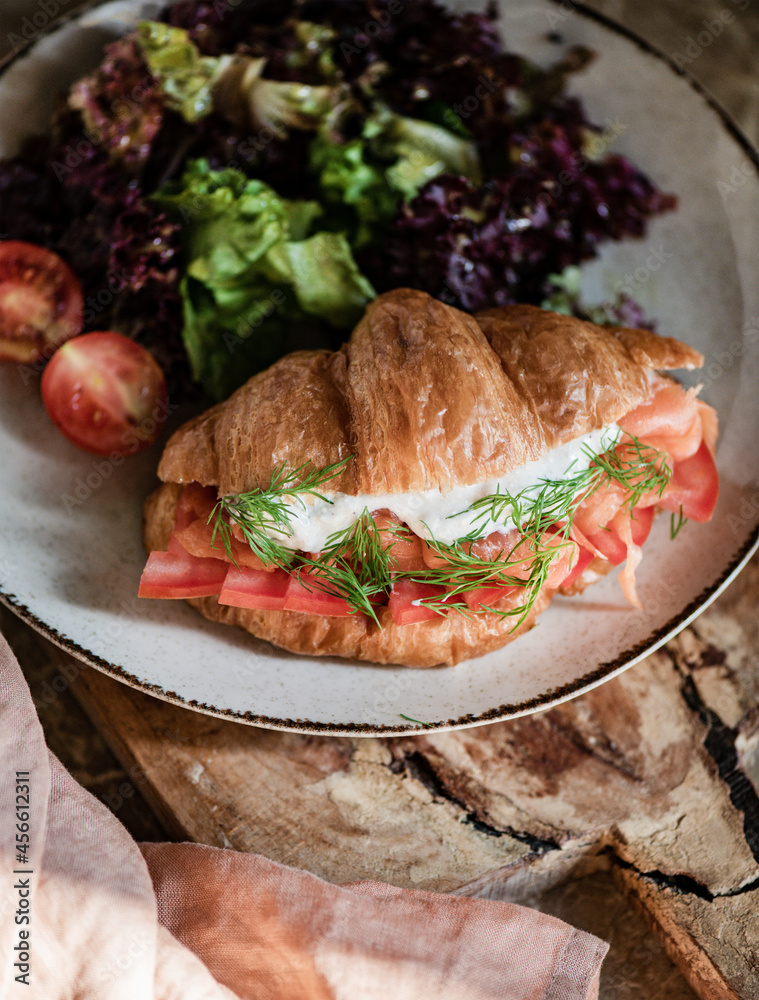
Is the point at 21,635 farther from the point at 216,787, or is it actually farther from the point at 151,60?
the point at 151,60

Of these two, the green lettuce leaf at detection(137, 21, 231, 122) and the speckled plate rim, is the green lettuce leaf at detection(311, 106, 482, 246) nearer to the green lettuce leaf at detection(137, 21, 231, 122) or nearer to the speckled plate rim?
the green lettuce leaf at detection(137, 21, 231, 122)

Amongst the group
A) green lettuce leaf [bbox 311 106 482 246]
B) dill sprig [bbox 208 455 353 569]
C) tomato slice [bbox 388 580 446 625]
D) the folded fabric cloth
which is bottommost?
the folded fabric cloth

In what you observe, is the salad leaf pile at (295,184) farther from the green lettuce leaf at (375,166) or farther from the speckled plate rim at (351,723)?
the speckled plate rim at (351,723)

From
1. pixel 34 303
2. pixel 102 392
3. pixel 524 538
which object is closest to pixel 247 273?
pixel 102 392

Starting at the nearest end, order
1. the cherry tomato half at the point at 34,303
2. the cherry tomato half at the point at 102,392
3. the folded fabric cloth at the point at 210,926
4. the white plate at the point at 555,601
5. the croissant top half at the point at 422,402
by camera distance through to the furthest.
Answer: the folded fabric cloth at the point at 210,926
the croissant top half at the point at 422,402
the white plate at the point at 555,601
the cherry tomato half at the point at 102,392
the cherry tomato half at the point at 34,303

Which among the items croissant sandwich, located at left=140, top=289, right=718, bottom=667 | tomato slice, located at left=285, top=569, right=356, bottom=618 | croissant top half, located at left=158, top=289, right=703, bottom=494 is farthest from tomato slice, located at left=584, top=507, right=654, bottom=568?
tomato slice, located at left=285, top=569, right=356, bottom=618

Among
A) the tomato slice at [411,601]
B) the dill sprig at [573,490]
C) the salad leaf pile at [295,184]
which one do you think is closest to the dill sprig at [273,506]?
the tomato slice at [411,601]

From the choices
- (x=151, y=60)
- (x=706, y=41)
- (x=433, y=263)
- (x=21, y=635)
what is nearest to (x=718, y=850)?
(x=433, y=263)

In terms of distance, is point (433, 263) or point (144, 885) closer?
point (144, 885)
